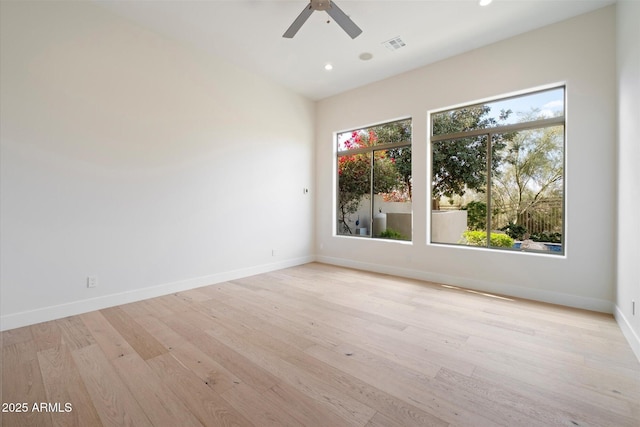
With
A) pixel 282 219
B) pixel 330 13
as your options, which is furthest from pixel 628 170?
pixel 282 219

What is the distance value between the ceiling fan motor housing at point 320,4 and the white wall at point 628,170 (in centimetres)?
258

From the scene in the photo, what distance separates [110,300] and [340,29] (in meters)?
4.21

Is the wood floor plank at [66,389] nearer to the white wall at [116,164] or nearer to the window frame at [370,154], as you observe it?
the white wall at [116,164]

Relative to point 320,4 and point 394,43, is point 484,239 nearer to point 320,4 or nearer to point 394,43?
point 394,43

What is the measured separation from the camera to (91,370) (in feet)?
6.43

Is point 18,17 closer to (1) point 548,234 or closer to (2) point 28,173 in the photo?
(2) point 28,173

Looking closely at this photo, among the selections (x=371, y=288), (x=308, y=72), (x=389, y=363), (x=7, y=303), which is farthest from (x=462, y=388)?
(x=308, y=72)

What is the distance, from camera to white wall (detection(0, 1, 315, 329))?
270 centimetres

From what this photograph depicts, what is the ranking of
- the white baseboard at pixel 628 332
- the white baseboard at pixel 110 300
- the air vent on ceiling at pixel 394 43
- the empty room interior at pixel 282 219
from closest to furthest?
the empty room interior at pixel 282 219
the white baseboard at pixel 628 332
the white baseboard at pixel 110 300
the air vent on ceiling at pixel 394 43

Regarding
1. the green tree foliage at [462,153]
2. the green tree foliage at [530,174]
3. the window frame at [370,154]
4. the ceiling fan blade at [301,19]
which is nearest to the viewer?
the ceiling fan blade at [301,19]

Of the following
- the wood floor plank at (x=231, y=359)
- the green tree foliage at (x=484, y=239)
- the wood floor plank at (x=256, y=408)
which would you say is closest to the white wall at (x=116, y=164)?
the wood floor plank at (x=231, y=359)

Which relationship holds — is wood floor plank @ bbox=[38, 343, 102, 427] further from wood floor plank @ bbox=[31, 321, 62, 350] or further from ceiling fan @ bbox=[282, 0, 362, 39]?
ceiling fan @ bbox=[282, 0, 362, 39]

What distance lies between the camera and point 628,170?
8.35ft

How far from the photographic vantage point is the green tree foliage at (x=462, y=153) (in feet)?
12.9
